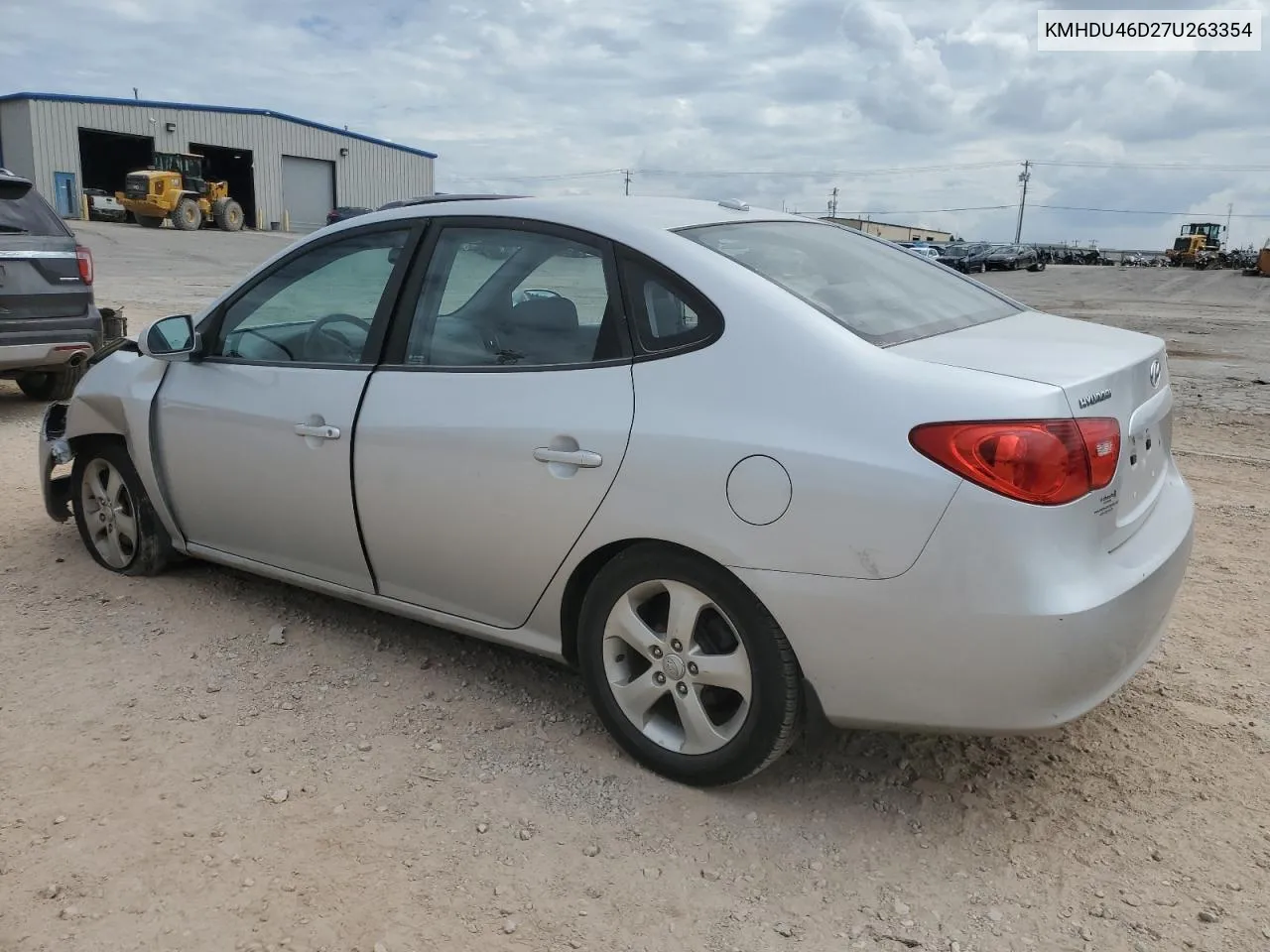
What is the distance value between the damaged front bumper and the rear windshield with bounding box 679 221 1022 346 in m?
3.11

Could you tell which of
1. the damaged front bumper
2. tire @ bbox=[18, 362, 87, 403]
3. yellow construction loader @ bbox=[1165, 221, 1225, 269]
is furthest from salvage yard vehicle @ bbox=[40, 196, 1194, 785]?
yellow construction loader @ bbox=[1165, 221, 1225, 269]

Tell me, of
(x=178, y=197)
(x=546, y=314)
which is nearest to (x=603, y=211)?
(x=546, y=314)

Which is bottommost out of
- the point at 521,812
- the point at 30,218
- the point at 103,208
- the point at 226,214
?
the point at 521,812

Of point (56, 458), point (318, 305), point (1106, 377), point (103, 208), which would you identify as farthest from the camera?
point (103, 208)

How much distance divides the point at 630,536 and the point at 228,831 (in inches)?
51.2

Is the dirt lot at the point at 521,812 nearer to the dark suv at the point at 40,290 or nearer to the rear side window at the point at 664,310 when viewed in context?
the rear side window at the point at 664,310

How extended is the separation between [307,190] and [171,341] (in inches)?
2055

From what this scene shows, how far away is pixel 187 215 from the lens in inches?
1511

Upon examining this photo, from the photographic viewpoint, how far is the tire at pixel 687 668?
2609 mm

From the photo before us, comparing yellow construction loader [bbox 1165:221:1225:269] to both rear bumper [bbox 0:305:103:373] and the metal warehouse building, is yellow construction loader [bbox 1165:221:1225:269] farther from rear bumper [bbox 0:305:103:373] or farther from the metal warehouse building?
rear bumper [bbox 0:305:103:373]

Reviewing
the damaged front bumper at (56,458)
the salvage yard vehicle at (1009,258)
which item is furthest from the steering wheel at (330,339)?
the salvage yard vehicle at (1009,258)

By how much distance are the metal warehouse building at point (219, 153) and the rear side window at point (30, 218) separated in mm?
33702

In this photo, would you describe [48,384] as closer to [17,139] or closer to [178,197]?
[178,197]

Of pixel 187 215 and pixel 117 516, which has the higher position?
pixel 187 215
